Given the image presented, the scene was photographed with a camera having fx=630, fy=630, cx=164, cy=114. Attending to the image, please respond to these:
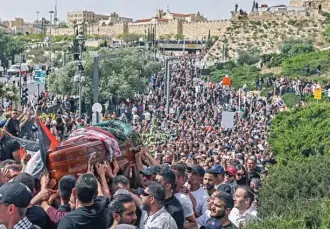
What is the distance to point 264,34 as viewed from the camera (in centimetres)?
7269

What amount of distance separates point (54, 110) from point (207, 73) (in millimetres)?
29790

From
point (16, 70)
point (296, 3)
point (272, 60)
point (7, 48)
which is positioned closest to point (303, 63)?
point (272, 60)

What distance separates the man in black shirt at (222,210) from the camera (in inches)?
222

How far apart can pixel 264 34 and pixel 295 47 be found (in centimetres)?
1052

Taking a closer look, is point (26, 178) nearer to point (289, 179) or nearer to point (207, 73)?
point (289, 179)

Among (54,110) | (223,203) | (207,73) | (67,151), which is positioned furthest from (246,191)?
(207,73)

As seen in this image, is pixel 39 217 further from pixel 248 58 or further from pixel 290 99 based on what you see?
pixel 248 58

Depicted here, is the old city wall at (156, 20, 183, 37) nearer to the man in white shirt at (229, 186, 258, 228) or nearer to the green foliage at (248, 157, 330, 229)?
A: the green foliage at (248, 157, 330, 229)

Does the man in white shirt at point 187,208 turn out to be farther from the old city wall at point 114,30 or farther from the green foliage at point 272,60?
the old city wall at point 114,30

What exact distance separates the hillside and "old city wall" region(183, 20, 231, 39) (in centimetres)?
2092

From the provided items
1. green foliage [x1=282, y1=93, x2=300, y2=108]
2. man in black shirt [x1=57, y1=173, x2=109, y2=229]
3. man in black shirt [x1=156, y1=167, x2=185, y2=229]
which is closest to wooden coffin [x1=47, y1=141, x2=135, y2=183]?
man in black shirt [x1=156, y1=167, x2=185, y2=229]

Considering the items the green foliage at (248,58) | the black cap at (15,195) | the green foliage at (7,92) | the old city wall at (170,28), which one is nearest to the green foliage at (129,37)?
A: the old city wall at (170,28)

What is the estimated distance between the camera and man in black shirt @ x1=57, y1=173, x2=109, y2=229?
4728mm

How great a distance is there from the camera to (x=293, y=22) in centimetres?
7300
